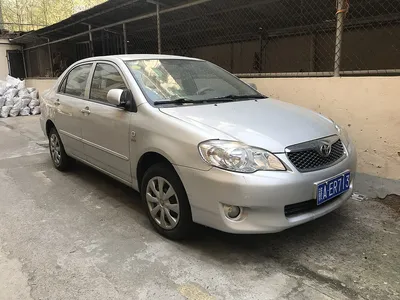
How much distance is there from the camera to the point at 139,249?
109 inches

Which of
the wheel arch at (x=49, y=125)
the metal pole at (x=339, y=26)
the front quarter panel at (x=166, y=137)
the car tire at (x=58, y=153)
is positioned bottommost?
the car tire at (x=58, y=153)

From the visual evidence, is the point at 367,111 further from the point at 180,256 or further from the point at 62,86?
the point at 62,86

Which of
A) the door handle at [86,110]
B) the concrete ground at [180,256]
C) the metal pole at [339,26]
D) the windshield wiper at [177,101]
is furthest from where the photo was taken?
the metal pole at [339,26]

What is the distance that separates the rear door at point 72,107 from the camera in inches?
160

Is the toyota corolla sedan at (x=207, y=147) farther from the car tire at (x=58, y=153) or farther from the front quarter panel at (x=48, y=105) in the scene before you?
the front quarter panel at (x=48, y=105)

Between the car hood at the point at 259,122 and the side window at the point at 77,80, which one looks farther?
the side window at the point at 77,80

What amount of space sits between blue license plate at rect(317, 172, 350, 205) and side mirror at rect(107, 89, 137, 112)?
1.67 meters

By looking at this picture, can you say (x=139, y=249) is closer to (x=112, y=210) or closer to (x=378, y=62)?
(x=112, y=210)

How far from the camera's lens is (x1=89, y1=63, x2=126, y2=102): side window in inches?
137

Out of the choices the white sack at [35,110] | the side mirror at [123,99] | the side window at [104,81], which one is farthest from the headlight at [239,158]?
the white sack at [35,110]

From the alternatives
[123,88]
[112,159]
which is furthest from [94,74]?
[112,159]

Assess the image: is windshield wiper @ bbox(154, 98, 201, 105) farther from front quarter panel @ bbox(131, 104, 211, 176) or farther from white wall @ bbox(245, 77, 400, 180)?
white wall @ bbox(245, 77, 400, 180)

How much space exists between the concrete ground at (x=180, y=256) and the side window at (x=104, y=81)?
1145 mm

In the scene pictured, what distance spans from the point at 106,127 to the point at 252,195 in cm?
179
